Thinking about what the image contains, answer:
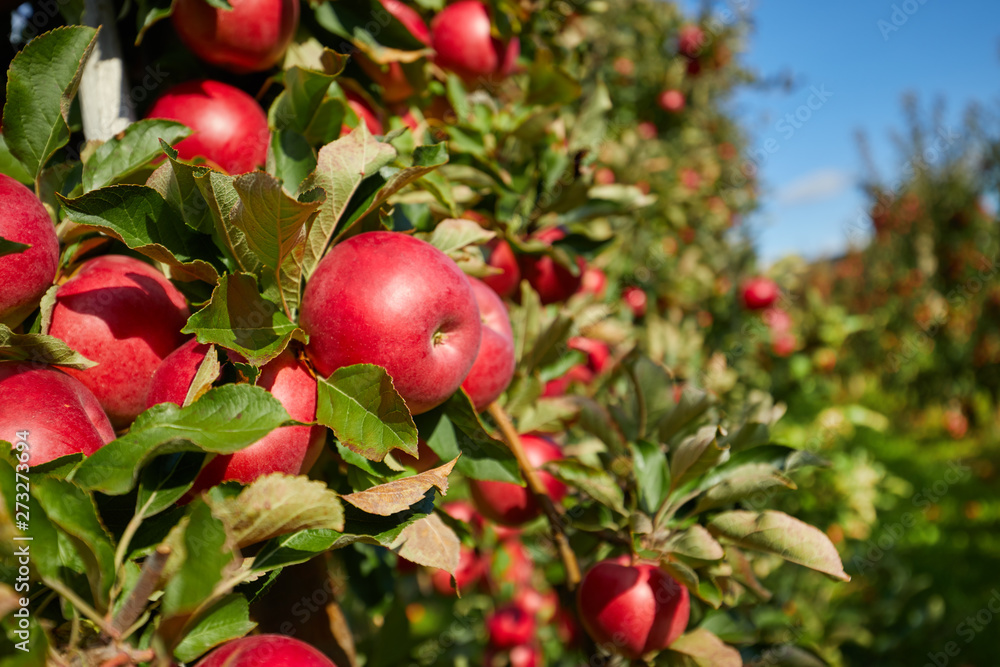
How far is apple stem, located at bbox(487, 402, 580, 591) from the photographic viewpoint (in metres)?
1.03

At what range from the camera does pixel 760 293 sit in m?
2.65

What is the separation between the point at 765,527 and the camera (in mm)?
892

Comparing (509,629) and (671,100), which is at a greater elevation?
(671,100)

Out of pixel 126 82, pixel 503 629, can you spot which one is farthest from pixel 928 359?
pixel 126 82

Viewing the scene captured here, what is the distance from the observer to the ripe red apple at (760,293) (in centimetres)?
265

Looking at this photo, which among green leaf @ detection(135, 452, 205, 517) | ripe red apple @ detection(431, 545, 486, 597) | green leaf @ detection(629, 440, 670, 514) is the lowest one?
ripe red apple @ detection(431, 545, 486, 597)

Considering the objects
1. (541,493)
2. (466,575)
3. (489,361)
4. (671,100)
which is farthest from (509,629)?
(671,100)

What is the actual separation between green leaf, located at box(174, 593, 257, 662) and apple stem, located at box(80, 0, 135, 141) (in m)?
0.61

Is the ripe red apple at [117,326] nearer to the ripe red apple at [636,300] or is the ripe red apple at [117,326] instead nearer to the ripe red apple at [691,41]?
the ripe red apple at [636,300]

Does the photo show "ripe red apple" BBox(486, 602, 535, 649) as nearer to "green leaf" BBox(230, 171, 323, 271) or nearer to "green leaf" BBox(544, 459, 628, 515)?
"green leaf" BBox(544, 459, 628, 515)

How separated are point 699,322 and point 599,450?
75.7 inches

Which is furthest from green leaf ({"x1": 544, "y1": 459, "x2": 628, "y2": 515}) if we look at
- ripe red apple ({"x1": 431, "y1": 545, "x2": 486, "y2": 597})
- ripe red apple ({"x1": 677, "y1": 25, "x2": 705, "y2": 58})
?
ripe red apple ({"x1": 677, "y1": 25, "x2": 705, "y2": 58})

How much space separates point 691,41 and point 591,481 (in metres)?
3.07

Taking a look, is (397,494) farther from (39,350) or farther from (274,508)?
(39,350)
